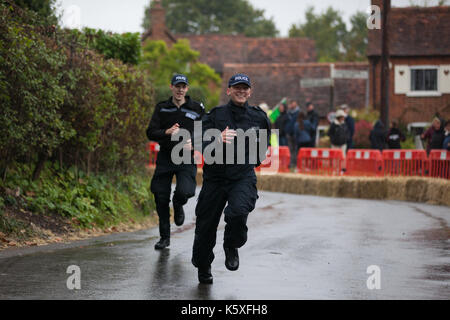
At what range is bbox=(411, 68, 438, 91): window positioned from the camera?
4443 cm

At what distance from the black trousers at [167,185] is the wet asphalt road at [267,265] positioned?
1.26ft

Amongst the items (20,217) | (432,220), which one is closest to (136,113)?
(20,217)

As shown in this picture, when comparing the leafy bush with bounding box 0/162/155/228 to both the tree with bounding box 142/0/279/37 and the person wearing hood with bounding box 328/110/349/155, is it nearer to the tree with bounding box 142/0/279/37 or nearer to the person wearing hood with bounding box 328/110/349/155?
the person wearing hood with bounding box 328/110/349/155

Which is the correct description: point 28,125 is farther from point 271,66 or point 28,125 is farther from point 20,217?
point 271,66

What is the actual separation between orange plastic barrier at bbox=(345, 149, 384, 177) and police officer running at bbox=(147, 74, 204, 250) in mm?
12494

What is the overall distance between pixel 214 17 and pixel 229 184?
87.7 m

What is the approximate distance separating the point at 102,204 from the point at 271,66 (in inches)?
1584

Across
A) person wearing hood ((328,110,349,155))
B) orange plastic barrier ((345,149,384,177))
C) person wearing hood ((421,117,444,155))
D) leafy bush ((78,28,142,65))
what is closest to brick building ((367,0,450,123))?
person wearing hood ((328,110,349,155))

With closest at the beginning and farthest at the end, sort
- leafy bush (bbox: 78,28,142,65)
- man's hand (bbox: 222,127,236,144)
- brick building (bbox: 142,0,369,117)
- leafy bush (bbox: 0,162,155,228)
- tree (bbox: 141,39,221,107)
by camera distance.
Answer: man's hand (bbox: 222,127,236,144) < leafy bush (bbox: 0,162,155,228) < leafy bush (bbox: 78,28,142,65) < brick building (bbox: 142,0,369,117) < tree (bbox: 141,39,221,107)

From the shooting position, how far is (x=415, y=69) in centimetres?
4444

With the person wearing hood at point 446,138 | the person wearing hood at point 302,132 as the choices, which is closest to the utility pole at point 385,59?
the person wearing hood at point 302,132

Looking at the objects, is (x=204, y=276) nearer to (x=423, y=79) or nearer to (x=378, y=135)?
(x=378, y=135)

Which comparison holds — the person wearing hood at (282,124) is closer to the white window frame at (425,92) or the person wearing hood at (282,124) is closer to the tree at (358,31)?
the white window frame at (425,92)

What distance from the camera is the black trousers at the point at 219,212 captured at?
8.11 m
